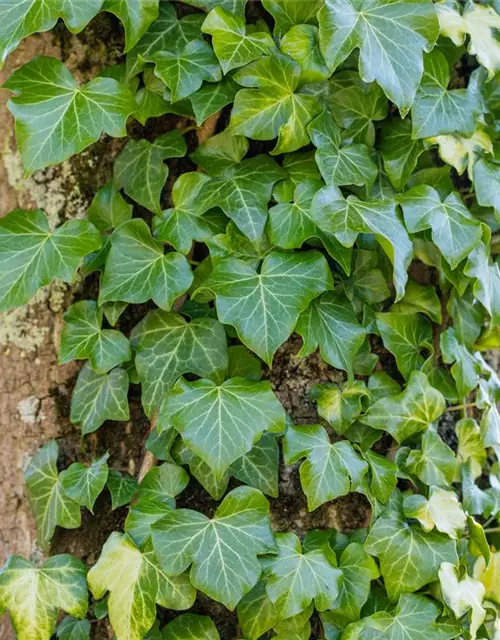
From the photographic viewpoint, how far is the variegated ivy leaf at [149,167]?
1.22m

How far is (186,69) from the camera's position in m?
1.17

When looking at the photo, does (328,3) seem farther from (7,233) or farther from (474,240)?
(7,233)

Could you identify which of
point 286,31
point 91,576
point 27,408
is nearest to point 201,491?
point 91,576

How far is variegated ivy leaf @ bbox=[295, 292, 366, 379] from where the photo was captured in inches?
45.7

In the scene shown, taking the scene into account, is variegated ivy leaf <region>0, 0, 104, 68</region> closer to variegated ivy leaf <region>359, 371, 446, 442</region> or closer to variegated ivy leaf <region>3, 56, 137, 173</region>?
variegated ivy leaf <region>3, 56, 137, 173</region>

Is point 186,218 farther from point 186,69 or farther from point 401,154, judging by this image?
point 401,154

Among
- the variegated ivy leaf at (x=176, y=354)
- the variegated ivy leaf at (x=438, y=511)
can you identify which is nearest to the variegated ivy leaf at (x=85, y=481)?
the variegated ivy leaf at (x=176, y=354)

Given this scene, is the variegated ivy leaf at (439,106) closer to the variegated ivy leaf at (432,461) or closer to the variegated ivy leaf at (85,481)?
the variegated ivy leaf at (432,461)

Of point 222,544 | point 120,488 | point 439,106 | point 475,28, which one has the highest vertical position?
point 475,28

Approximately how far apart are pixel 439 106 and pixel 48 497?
0.93 m

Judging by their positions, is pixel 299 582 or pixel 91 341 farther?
pixel 91 341

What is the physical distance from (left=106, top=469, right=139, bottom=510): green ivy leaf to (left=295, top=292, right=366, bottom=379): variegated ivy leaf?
0.38 metres

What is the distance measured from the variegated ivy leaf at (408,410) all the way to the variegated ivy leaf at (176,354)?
0.27 metres

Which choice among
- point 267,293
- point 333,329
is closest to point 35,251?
point 267,293
